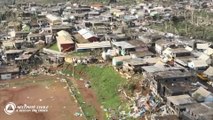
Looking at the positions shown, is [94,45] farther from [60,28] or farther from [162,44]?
[60,28]

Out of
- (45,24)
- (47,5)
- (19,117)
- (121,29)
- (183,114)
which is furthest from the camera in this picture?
(47,5)

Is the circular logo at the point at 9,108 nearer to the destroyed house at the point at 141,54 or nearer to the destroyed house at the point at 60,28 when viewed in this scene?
the destroyed house at the point at 141,54

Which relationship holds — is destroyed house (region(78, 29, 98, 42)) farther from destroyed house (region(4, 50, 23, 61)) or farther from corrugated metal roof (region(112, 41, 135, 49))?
destroyed house (region(4, 50, 23, 61))

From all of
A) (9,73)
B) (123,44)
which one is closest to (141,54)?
(123,44)

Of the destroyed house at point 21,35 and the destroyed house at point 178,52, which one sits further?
the destroyed house at point 21,35

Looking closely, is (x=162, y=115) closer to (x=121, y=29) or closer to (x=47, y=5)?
(x=121, y=29)

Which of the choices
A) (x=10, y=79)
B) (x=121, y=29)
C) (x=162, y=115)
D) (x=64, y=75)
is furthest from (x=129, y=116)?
(x=121, y=29)

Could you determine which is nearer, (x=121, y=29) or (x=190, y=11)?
(x=121, y=29)

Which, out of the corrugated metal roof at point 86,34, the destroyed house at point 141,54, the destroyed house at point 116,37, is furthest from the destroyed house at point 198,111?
the corrugated metal roof at point 86,34

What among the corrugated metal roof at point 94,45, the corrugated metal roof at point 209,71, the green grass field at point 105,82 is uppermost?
the corrugated metal roof at point 94,45
